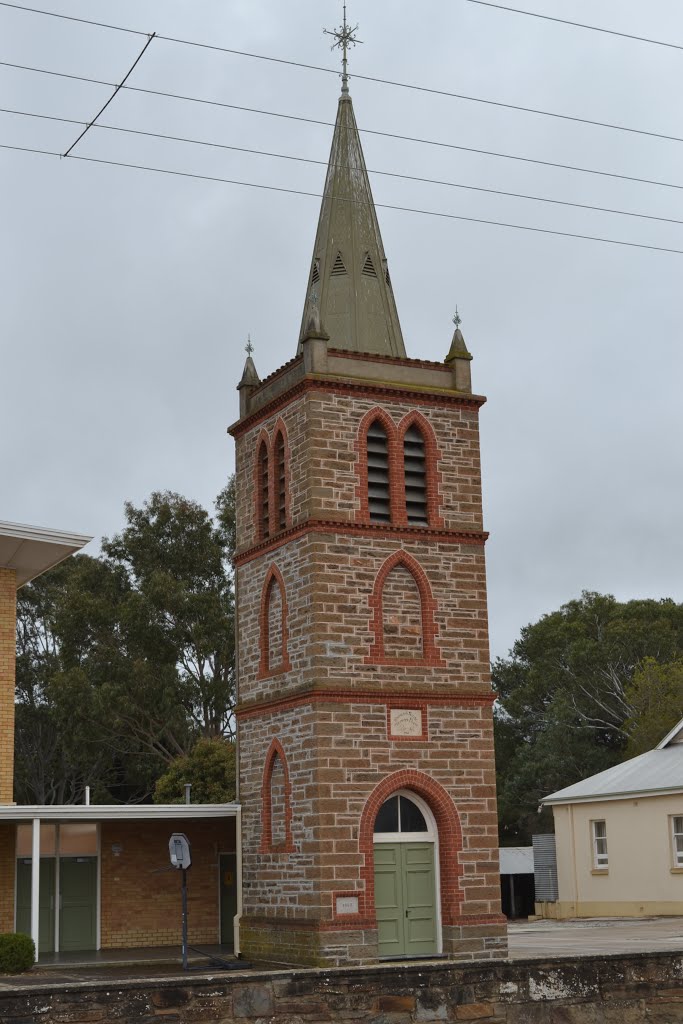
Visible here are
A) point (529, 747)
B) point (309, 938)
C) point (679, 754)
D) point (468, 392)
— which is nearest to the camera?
point (309, 938)

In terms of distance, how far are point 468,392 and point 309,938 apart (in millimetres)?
9922

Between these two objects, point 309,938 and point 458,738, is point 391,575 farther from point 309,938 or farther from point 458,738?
point 309,938

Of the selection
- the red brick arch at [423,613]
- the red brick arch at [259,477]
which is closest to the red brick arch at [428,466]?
the red brick arch at [423,613]

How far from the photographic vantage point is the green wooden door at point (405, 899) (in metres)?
21.0

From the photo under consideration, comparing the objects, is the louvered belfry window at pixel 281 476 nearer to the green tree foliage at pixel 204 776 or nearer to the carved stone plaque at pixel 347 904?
the carved stone plaque at pixel 347 904

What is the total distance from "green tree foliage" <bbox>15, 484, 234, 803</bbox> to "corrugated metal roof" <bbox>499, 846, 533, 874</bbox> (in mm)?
11159

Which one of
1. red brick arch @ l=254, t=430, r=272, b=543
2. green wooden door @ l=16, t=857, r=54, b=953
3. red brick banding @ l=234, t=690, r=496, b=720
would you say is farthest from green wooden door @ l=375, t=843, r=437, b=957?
green wooden door @ l=16, t=857, r=54, b=953

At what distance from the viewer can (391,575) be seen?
72.8 ft

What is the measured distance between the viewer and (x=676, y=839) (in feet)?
104

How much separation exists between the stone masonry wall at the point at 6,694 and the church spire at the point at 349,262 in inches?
295

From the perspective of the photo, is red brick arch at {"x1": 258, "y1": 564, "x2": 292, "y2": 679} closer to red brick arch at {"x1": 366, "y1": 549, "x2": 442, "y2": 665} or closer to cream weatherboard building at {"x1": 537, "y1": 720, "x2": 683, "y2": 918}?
red brick arch at {"x1": 366, "y1": 549, "x2": 442, "y2": 665}

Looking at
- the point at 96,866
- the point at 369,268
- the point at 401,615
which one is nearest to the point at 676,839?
the point at 401,615

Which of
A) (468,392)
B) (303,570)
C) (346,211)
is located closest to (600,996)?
(303,570)

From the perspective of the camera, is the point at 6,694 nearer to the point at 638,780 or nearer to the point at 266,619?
the point at 266,619
